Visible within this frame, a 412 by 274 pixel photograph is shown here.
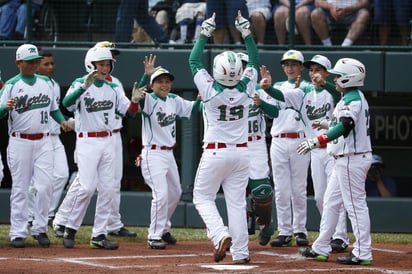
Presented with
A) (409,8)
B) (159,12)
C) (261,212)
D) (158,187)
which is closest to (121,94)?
(158,187)

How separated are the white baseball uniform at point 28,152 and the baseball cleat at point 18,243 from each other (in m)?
0.03

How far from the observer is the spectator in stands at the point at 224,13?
12.7 metres

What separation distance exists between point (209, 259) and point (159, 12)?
5226 mm

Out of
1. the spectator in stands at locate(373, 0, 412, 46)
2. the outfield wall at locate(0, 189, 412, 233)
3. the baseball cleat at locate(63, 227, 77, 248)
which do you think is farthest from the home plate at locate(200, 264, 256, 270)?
the spectator in stands at locate(373, 0, 412, 46)

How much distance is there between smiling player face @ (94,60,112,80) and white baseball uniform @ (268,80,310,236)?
1.74 m

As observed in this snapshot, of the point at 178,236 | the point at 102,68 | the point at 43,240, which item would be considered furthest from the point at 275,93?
the point at 43,240

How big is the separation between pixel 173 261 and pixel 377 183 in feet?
15.0

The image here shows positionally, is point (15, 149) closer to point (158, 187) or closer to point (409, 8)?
point (158, 187)

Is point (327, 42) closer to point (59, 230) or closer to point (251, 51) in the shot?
point (251, 51)

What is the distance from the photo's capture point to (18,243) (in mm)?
9961

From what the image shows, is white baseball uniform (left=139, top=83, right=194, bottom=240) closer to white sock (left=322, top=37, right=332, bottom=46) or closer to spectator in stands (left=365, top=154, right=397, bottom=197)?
white sock (left=322, top=37, right=332, bottom=46)

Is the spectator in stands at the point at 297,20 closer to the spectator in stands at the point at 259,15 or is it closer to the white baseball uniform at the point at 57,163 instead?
the spectator in stands at the point at 259,15

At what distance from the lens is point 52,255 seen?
935cm

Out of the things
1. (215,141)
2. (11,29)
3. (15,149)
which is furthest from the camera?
Result: (11,29)
